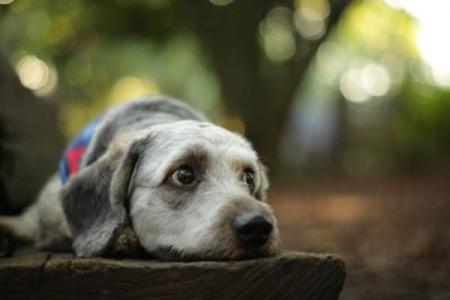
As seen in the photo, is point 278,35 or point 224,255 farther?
point 278,35

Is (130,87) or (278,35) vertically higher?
(278,35)

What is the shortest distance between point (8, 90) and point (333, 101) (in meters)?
16.2

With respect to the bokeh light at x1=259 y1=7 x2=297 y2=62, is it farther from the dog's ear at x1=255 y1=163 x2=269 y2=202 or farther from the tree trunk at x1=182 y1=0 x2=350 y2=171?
the dog's ear at x1=255 y1=163 x2=269 y2=202

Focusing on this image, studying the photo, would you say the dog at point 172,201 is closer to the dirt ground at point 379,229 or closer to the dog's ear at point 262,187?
the dog's ear at point 262,187

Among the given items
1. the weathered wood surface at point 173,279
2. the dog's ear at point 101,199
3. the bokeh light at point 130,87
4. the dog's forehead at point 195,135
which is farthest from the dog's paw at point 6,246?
the bokeh light at point 130,87

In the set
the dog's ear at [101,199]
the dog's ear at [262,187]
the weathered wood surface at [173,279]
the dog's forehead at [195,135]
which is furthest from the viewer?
the dog's ear at [262,187]

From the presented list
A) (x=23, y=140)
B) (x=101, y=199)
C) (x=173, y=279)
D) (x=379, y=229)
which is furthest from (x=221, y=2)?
(x=173, y=279)

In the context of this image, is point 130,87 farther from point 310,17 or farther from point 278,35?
point 310,17

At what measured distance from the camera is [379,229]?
8.61m

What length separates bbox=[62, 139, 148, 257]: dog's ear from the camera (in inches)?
151

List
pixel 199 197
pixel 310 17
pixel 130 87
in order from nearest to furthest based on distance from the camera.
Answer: pixel 199 197 < pixel 310 17 < pixel 130 87

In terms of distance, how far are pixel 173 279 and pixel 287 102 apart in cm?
1116

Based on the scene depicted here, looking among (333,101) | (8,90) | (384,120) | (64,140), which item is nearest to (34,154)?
(8,90)

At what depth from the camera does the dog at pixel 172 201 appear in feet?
11.1
